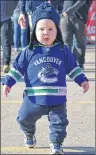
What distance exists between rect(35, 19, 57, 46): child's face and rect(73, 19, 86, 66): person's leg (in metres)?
4.08

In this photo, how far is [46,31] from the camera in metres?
4.55

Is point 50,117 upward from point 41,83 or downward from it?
downward

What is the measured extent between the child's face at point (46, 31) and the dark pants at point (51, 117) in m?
0.52

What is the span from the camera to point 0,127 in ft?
18.2

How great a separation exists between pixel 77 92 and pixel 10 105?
121cm

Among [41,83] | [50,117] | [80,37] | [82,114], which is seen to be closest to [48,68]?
[41,83]

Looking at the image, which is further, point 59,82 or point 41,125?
point 41,125

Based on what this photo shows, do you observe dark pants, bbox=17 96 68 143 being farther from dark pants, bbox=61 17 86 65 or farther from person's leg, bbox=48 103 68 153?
dark pants, bbox=61 17 86 65

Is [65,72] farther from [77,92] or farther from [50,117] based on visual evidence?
[77,92]

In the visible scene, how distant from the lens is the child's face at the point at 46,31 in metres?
4.56

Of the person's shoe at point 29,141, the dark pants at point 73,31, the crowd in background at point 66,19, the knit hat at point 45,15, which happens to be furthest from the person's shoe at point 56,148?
the dark pants at point 73,31

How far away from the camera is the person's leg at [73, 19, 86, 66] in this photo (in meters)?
8.62

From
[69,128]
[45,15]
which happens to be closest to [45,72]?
[45,15]

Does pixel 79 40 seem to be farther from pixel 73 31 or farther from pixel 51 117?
pixel 51 117
